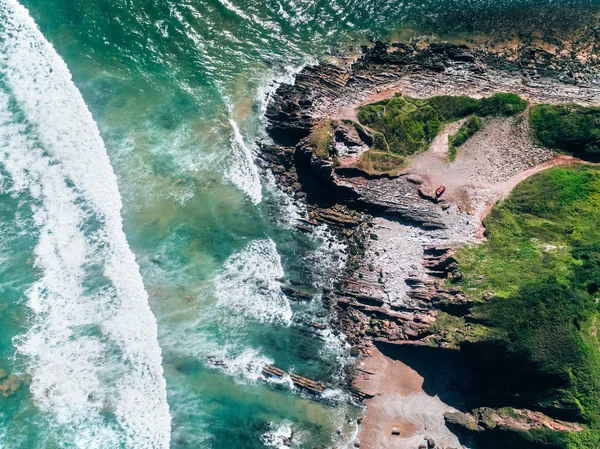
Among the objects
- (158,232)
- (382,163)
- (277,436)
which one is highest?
(382,163)

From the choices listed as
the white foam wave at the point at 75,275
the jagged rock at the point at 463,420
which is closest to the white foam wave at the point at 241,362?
the white foam wave at the point at 75,275

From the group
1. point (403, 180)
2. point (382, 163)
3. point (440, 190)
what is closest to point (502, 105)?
point (440, 190)

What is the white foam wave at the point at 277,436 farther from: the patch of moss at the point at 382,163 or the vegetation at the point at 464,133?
the vegetation at the point at 464,133

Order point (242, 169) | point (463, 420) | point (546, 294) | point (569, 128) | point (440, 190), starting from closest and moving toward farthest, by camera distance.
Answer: point (546, 294) → point (569, 128) → point (463, 420) → point (440, 190) → point (242, 169)

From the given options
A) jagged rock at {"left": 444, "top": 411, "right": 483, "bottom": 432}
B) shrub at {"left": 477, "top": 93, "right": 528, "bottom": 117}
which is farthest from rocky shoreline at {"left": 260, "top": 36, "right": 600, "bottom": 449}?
shrub at {"left": 477, "top": 93, "right": 528, "bottom": 117}

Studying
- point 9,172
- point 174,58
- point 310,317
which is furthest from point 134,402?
point 174,58

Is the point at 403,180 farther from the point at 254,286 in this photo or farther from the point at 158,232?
the point at 158,232

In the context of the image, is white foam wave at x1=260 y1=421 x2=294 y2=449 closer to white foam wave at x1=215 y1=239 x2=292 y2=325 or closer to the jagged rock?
white foam wave at x1=215 y1=239 x2=292 y2=325
